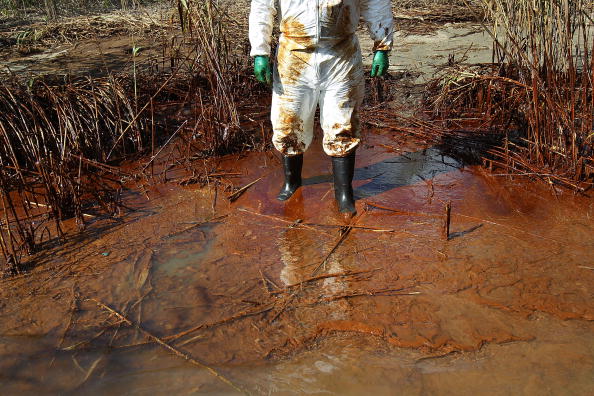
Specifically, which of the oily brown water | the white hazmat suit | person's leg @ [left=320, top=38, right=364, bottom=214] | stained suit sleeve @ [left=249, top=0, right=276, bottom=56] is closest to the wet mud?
the oily brown water

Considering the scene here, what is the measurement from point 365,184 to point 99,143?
85.1 inches

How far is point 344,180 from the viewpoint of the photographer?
3.48 metres

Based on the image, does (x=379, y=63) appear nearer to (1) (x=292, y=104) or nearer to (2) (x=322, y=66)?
(2) (x=322, y=66)

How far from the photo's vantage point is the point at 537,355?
2211 millimetres

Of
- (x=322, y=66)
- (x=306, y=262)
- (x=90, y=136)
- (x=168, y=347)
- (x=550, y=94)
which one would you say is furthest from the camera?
(x=90, y=136)

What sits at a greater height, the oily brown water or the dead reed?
the dead reed

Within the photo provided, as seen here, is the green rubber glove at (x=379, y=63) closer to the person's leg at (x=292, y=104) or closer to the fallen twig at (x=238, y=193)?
the person's leg at (x=292, y=104)

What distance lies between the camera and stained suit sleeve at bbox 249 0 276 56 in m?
3.19

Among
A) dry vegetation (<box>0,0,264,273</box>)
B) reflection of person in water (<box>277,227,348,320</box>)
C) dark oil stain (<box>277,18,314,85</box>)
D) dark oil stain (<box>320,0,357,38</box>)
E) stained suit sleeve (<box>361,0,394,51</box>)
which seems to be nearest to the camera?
reflection of person in water (<box>277,227,348,320</box>)

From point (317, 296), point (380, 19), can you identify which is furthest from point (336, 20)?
point (317, 296)

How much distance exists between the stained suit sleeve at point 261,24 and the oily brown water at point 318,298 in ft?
3.49

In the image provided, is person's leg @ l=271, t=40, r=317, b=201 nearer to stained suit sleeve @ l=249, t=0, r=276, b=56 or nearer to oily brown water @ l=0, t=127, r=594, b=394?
stained suit sleeve @ l=249, t=0, r=276, b=56

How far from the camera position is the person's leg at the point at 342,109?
10.6 ft

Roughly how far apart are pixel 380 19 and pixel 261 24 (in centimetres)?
76
